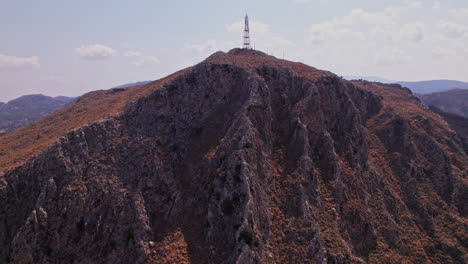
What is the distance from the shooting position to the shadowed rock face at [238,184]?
3862 centimetres

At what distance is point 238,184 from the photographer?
42.1 meters

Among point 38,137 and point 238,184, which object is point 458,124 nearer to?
point 238,184

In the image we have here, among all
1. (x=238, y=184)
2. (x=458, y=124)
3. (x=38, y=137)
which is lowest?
(x=458, y=124)

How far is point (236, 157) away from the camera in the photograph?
44188 millimetres

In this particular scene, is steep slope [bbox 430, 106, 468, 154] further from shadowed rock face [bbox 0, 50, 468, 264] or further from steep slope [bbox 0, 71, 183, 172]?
steep slope [bbox 0, 71, 183, 172]

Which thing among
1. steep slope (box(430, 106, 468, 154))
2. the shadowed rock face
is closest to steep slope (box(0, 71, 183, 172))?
the shadowed rock face

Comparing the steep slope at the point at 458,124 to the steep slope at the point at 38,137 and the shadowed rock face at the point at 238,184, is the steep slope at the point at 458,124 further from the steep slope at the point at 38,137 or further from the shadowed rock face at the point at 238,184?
the steep slope at the point at 38,137

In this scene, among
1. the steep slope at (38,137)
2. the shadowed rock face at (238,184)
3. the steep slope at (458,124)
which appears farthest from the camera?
the steep slope at (458,124)

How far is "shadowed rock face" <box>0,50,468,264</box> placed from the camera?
38.6 meters

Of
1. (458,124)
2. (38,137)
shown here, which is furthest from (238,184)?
(458,124)

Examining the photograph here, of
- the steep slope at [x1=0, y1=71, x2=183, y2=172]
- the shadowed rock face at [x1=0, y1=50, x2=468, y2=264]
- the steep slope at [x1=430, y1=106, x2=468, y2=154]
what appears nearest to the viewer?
the shadowed rock face at [x1=0, y1=50, x2=468, y2=264]

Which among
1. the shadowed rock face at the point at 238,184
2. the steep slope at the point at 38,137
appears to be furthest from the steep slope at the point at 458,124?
the steep slope at the point at 38,137

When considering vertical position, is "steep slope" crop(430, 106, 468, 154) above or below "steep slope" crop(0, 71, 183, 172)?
below

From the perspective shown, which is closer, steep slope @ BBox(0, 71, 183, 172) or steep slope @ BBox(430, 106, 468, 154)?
steep slope @ BBox(0, 71, 183, 172)
